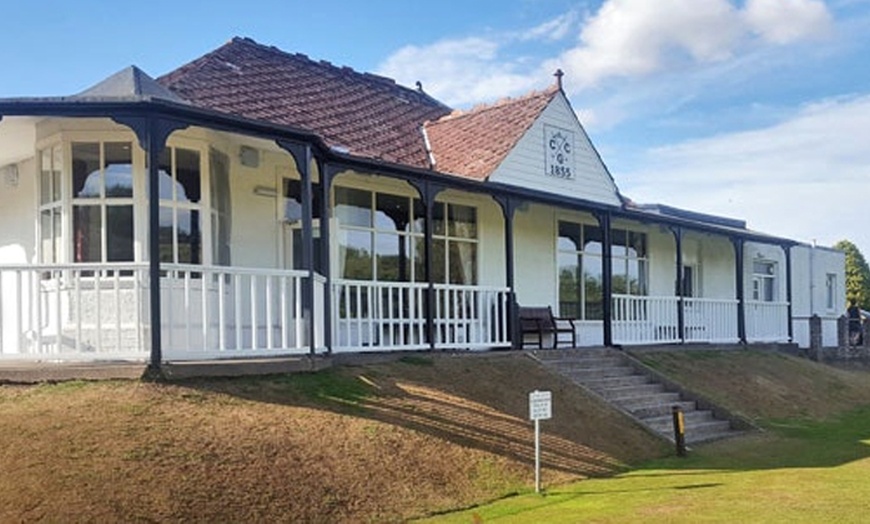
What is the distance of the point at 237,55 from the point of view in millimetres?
17062

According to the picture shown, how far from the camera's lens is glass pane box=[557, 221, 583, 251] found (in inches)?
766

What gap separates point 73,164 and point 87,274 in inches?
63.3

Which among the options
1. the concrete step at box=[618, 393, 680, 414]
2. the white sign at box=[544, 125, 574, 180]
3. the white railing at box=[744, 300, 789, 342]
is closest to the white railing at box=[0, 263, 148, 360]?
the concrete step at box=[618, 393, 680, 414]

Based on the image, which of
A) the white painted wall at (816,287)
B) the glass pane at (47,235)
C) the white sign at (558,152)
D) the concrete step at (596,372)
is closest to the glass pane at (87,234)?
the glass pane at (47,235)

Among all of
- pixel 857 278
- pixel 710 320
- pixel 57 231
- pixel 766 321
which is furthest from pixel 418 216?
pixel 857 278

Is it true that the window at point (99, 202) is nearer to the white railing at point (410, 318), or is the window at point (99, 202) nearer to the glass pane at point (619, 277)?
the white railing at point (410, 318)

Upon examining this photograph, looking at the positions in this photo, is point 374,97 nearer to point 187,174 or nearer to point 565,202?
point 565,202

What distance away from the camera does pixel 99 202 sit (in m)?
11.7

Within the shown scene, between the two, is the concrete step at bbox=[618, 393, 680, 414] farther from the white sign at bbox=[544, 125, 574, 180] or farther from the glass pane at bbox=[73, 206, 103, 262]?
the glass pane at bbox=[73, 206, 103, 262]

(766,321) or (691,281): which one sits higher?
(691,281)

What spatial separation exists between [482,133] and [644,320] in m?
5.89

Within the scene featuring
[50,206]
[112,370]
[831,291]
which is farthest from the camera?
[831,291]

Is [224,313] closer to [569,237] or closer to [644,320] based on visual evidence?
[569,237]


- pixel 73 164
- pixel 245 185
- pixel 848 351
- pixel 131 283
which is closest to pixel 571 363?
pixel 245 185
